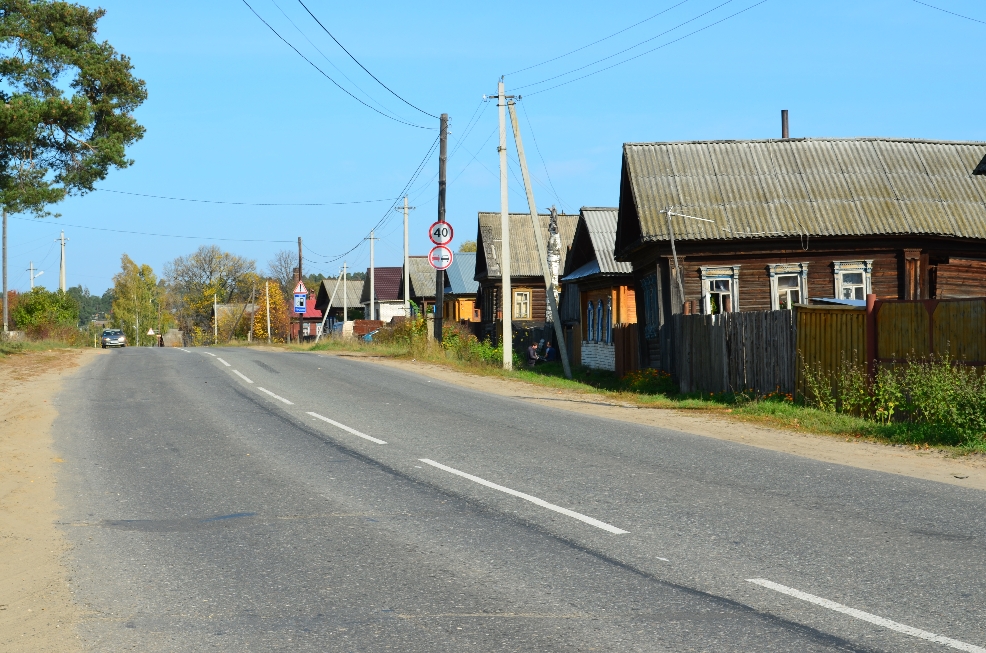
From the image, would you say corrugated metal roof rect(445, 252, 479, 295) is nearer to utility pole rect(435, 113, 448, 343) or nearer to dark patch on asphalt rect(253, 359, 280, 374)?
utility pole rect(435, 113, 448, 343)

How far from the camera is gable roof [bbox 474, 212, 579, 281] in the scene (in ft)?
166

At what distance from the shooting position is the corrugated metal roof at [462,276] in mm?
62906

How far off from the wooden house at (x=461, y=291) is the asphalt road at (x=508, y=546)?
49.1 metres

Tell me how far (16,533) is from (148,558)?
5.74 feet

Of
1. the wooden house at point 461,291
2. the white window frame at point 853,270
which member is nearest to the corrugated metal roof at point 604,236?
the white window frame at point 853,270

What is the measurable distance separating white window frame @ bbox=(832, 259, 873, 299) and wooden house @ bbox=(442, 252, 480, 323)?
37366mm

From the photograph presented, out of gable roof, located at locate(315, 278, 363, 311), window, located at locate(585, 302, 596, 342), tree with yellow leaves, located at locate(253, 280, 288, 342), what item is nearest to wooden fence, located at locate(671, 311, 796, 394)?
window, located at locate(585, 302, 596, 342)

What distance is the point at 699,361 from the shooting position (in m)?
22.1

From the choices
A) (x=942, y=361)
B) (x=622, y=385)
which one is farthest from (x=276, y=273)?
(x=942, y=361)

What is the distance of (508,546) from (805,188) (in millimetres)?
22324

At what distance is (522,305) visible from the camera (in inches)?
2073

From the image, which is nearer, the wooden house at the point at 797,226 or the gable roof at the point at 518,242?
the wooden house at the point at 797,226

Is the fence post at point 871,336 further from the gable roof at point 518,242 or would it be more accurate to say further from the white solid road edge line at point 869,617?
the gable roof at point 518,242

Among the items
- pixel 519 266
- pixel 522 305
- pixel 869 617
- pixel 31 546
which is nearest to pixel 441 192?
pixel 519 266
